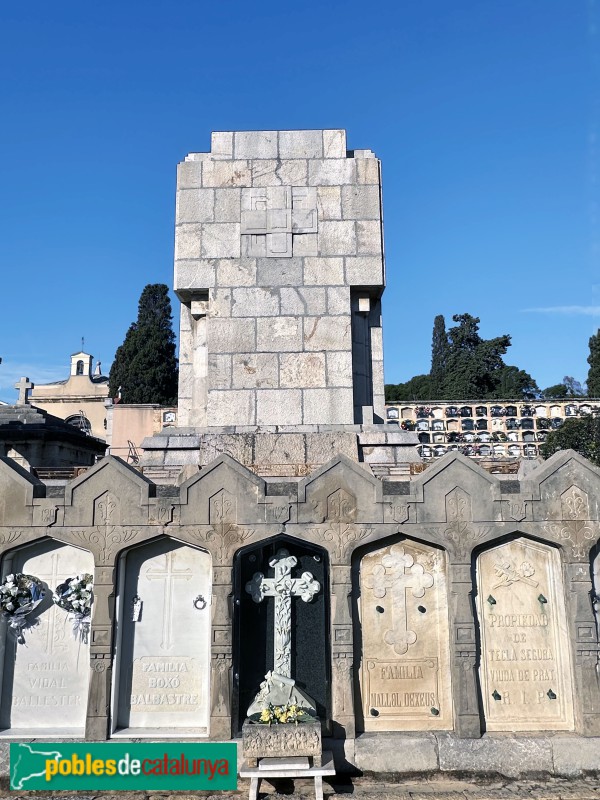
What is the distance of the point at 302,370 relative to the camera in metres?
11.0

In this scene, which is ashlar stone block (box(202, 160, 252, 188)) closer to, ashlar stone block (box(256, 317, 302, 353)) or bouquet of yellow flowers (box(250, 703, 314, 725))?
ashlar stone block (box(256, 317, 302, 353))

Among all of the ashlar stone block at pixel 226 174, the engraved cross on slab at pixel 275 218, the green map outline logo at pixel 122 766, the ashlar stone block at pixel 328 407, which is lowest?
the green map outline logo at pixel 122 766

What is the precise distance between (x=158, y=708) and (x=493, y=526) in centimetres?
458

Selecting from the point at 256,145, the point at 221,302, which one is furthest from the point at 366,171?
the point at 221,302

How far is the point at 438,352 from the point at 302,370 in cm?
6331

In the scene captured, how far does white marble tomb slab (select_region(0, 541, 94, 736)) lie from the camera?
8.12 metres

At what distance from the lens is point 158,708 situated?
26.6 ft

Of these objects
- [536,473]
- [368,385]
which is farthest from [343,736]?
[368,385]

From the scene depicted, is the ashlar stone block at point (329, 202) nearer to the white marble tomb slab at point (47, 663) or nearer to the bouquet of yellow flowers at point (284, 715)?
the white marble tomb slab at point (47, 663)

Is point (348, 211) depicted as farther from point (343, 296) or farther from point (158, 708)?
point (158, 708)

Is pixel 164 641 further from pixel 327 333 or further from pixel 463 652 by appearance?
pixel 327 333

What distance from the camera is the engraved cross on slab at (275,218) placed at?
444 inches

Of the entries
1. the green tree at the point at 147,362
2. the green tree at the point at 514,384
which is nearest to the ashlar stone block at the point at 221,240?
the green tree at the point at 147,362

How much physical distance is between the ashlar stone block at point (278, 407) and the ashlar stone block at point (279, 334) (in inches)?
27.6
